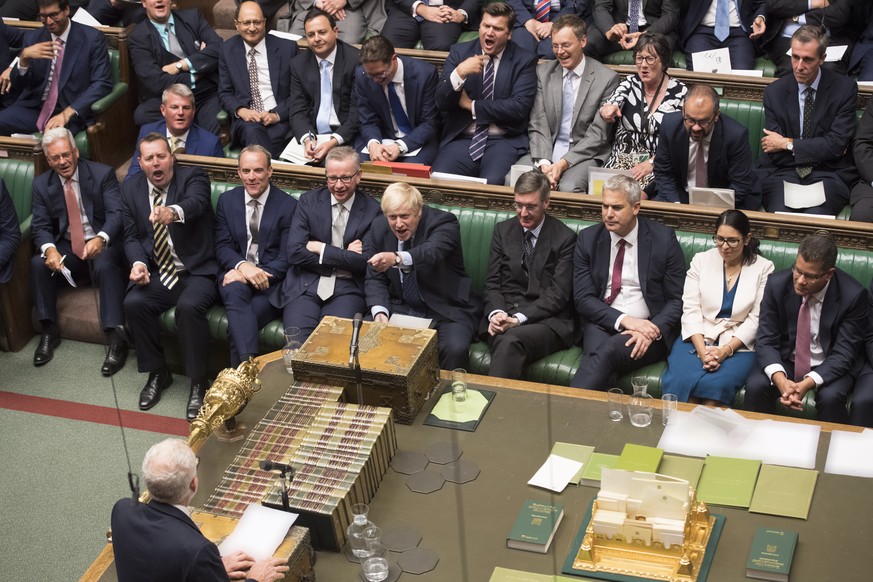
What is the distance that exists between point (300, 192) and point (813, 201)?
2.57 meters

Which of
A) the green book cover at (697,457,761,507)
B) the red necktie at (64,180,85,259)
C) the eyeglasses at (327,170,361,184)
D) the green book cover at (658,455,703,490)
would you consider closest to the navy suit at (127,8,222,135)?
the red necktie at (64,180,85,259)

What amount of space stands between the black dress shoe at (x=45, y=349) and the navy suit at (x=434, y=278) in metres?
1.86

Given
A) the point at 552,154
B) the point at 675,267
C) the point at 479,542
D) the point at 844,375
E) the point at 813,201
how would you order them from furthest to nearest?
the point at 552,154 < the point at 813,201 < the point at 675,267 < the point at 844,375 < the point at 479,542

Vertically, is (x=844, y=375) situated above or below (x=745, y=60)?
below

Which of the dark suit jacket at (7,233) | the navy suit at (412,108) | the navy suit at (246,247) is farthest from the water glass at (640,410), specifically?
the dark suit jacket at (7,233)

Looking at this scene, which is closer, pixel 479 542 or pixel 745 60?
pixel 479 542

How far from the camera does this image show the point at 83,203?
620 cm

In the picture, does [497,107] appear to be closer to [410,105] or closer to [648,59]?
[410,105]

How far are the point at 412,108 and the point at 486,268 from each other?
51.8 inches

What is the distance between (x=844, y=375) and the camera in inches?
190

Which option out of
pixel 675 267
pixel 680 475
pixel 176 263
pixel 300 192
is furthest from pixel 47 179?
pixel 680 475

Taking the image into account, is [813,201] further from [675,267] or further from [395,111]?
[395,111]

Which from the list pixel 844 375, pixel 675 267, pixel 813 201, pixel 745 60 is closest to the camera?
pixel 844 375

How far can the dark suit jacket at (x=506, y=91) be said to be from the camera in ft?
20.9
